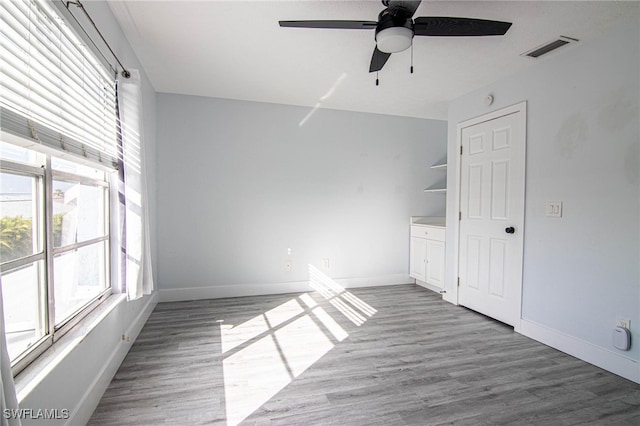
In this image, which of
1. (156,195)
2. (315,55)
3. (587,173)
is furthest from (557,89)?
(156,195)

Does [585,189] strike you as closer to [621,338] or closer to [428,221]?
[621,338]

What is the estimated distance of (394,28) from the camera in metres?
1.65

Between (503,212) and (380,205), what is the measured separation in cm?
161

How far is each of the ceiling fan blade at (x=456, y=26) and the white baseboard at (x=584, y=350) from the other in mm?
2355

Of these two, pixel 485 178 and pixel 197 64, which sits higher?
pixel 197 64

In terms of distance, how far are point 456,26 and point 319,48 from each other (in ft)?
3.57

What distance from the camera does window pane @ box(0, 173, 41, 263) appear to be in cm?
114

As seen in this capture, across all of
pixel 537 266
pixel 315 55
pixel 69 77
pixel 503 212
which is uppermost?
pixel 315 55

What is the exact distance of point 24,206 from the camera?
127cm

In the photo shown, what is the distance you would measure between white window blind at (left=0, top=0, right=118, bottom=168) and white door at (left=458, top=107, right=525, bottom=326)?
333cm

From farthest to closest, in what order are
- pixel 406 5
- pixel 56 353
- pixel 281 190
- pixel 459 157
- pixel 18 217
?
1. pixel 281 190
2. pixel 459 157
3. pixel 406 5
4. pixel 56 353
5. pixel 18 217

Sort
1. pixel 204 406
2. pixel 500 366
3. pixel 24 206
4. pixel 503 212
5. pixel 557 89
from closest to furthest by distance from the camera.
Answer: pixel 24 206 → pixel 204 406 → pixel 500 366 → pixel 557 89 → pixel 503 212

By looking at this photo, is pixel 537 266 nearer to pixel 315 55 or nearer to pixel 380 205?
pixel 380 205

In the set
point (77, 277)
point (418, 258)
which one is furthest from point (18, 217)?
point (418, 258)
